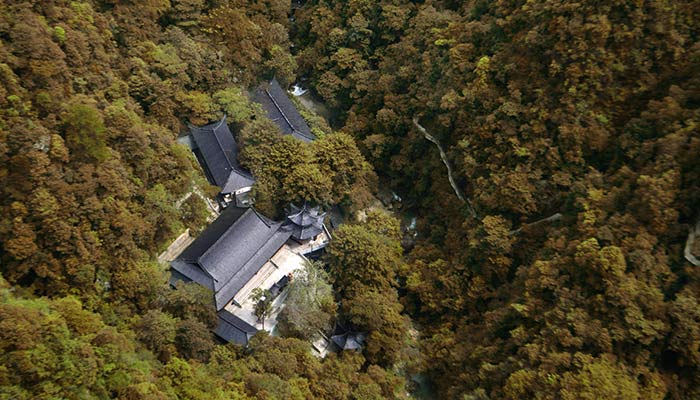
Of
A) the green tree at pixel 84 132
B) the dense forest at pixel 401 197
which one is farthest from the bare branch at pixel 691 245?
the green tree at pixel 84 132

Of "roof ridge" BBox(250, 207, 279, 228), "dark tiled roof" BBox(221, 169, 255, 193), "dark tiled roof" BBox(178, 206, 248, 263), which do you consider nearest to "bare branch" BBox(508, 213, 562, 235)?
"roof ridge" BBox(250, 207, 279, 228)

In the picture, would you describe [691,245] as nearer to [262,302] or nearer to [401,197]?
[401,197]

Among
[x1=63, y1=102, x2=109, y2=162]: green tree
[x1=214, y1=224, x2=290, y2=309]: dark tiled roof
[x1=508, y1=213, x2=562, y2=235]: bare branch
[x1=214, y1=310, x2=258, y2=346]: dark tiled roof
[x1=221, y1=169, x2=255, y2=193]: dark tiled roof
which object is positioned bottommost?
[x1=214, y1=310, x2=258, y2=346]: dark tiled roof

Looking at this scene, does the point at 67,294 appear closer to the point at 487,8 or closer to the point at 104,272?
the point at 104,272

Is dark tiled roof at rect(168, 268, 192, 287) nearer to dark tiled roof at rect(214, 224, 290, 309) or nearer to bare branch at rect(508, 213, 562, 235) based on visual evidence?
dark tiled roof at rect(214, 224, 290, 309)

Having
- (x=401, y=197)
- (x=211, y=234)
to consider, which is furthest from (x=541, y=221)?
(x=211, y=234)

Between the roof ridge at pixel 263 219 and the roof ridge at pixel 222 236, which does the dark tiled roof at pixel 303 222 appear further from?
the roof ridge at pixel 222 236
